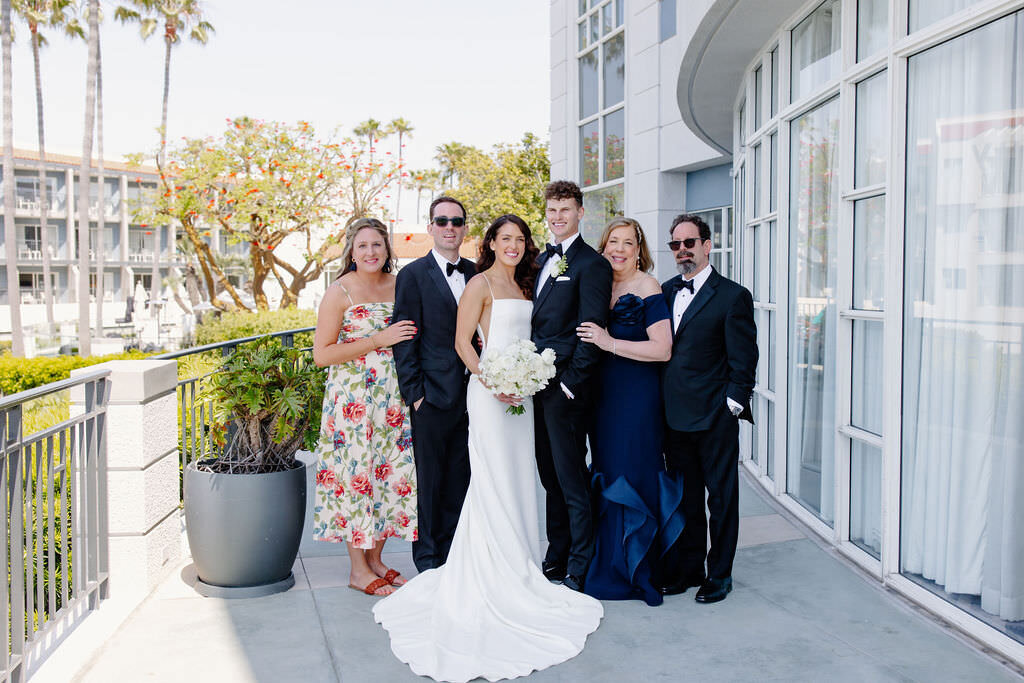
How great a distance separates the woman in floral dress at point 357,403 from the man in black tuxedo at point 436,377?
18cm

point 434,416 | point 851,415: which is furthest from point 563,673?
point 851,415

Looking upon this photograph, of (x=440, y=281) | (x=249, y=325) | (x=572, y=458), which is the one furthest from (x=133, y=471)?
(x=249, y=325)

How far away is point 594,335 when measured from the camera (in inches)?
167

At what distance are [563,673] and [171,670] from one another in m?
1.67

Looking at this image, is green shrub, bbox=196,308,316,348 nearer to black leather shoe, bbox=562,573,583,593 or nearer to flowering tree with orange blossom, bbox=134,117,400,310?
flowering tree with orange blossom, bbox=134,117,400,310

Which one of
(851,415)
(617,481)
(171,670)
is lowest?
(171,670)

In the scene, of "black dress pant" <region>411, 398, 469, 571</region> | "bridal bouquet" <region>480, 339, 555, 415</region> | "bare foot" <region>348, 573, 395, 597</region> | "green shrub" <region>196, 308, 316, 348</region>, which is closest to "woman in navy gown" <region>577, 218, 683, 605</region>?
"bridal bouquet" <region>480, 339, 555, 415</region>

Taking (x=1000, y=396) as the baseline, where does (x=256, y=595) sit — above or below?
below

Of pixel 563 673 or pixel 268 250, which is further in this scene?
pixel 268 250

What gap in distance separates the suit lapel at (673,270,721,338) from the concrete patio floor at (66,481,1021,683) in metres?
1.47

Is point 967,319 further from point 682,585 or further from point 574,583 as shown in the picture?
point 574,583

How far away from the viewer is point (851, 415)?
191 inches

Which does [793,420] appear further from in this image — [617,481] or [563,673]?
[563,673]

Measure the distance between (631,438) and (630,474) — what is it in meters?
0.20
